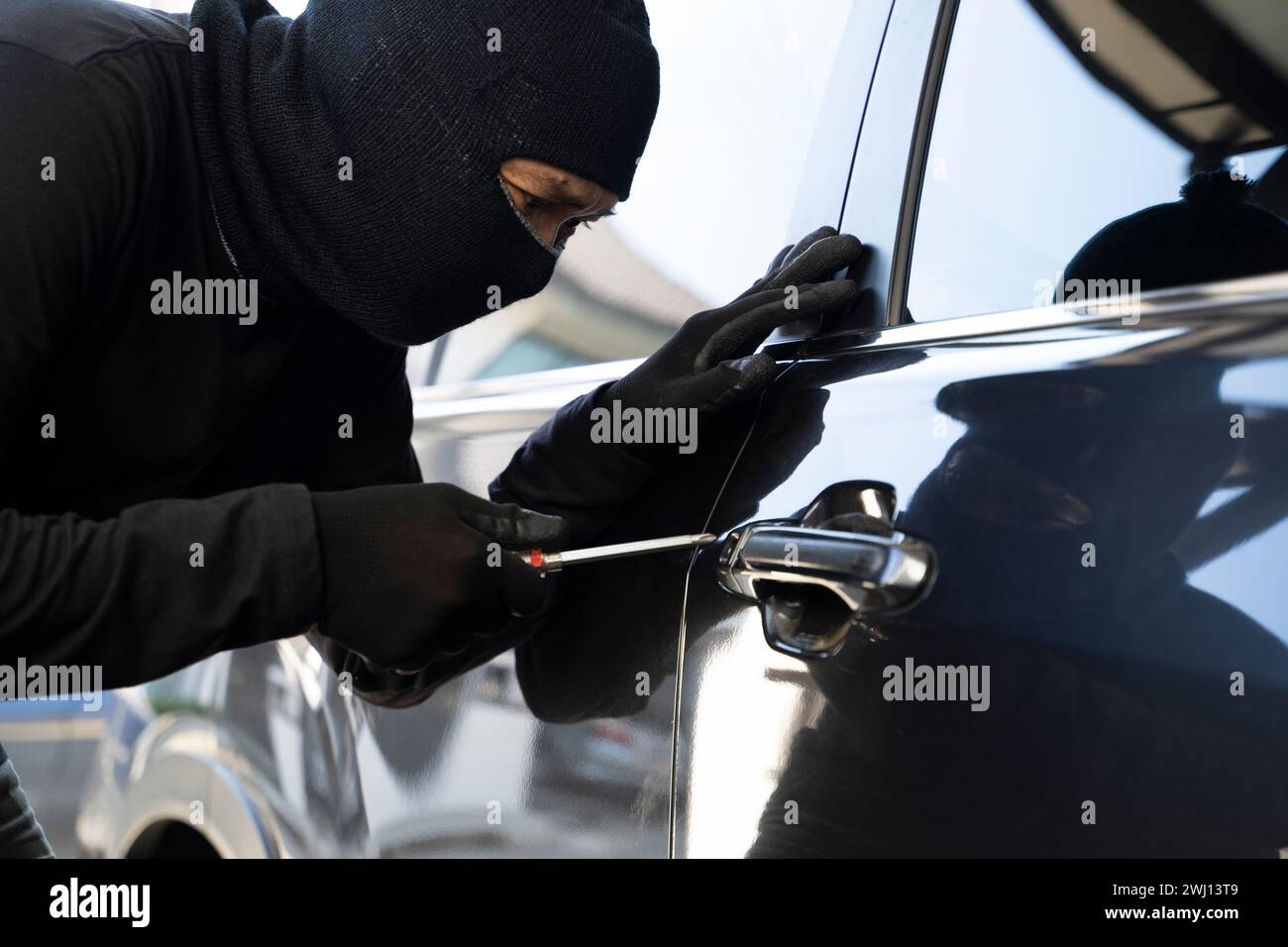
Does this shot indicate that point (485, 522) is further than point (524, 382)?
No

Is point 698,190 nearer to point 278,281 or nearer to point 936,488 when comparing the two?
point 278,281

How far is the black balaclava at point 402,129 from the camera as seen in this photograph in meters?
1.33

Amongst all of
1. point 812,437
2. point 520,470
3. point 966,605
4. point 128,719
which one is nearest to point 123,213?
point 520,470

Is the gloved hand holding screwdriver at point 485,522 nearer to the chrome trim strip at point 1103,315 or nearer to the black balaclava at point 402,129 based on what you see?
the chrome trim strip at point 1103,315

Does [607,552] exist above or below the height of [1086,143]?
below

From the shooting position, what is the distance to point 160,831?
1.99 metres

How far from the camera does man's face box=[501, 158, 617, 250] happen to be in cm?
138

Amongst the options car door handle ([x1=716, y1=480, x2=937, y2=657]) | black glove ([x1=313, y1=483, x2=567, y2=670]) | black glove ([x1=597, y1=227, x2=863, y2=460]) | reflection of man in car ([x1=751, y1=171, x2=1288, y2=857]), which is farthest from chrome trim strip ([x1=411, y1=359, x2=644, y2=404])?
reflection of man in car ([x1=751, y1=171, x2=1288, y2=857])

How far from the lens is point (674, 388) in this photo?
52.7 inches

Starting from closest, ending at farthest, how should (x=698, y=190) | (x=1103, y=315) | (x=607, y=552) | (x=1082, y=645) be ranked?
(x=1082, y=645), (x=1103, y=315), (x=607, y=552), (x=698, y=190)

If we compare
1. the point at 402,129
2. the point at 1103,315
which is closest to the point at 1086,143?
the point at 1103,315

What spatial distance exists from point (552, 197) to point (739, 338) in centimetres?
27
